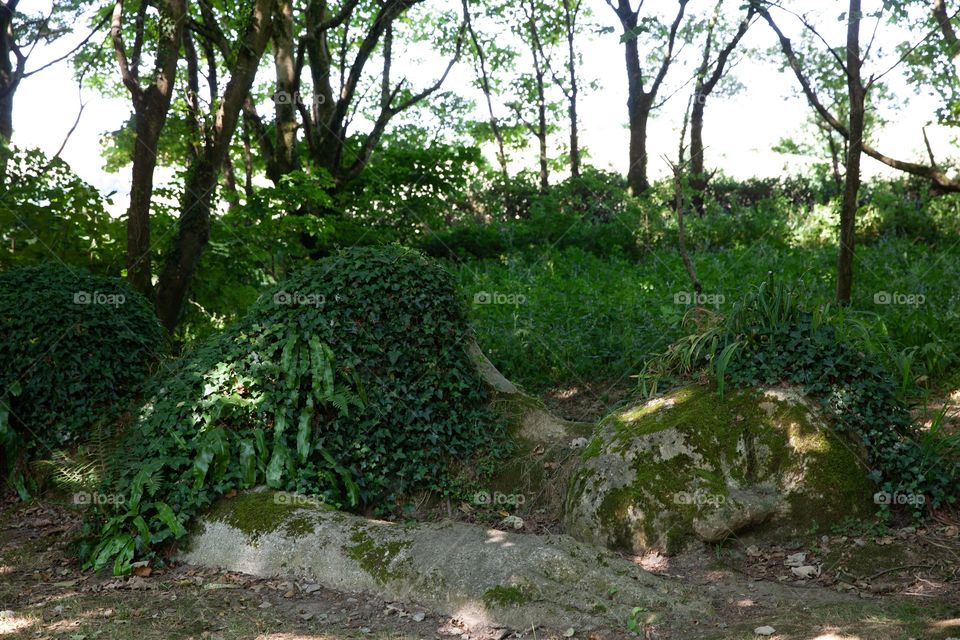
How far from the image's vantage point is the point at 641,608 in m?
4.57

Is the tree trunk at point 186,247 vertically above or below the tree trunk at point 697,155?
below

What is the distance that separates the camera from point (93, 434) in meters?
6.75

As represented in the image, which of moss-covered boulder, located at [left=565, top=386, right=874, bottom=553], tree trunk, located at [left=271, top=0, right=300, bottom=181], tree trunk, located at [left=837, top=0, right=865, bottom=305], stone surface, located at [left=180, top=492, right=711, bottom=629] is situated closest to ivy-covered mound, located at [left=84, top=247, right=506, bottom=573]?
stone surface, located at [left=180, top=492, right=711, bottom=629]

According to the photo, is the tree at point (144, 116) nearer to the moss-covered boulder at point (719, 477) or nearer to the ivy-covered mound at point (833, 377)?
the moss-covered boulder at point (719, 477)

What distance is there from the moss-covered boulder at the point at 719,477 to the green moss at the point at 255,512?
2.13 m

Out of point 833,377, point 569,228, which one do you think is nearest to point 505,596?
point 833,377

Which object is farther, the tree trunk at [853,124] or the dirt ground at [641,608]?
the tree trunk at [853,124]

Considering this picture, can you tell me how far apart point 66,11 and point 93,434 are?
48.5ft

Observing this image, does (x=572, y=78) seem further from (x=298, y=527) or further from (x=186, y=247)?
(x=298, y=527)

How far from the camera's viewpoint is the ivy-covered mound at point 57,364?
7.12 m

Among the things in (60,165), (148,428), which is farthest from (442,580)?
(60,165)

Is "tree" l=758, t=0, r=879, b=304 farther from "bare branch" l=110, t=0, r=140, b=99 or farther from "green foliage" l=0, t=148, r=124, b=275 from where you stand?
"green foliage" l=0, t=148, r=124, b=275

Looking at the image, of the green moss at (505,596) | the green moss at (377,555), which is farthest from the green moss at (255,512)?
the green moss at (505,596)

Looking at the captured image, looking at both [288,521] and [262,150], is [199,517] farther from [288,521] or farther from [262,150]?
[262,150]
